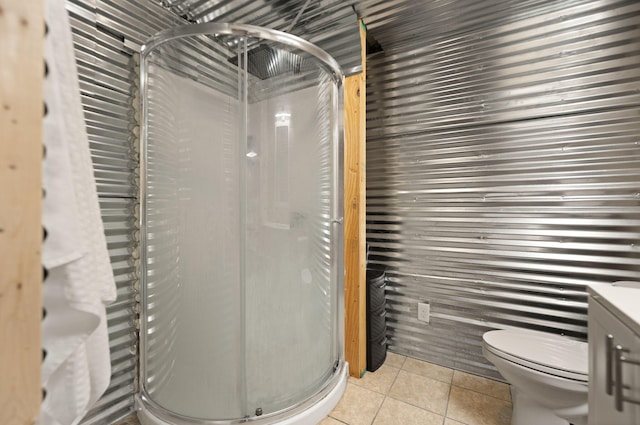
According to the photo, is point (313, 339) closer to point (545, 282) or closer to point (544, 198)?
point (545, 282)

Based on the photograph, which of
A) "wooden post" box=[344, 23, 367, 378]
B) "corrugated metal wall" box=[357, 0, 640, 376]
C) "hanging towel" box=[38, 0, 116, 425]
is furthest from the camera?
"wooden post" box=[344, 23, 367, 378]

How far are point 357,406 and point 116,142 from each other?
187 cm

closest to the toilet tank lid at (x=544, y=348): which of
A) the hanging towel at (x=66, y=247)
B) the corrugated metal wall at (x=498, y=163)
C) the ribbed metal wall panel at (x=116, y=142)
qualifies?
the corrugated metal wall at (x=498, y=163)

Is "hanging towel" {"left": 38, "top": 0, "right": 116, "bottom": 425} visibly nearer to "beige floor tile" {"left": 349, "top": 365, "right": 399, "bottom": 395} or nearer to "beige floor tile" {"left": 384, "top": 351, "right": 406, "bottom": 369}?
"beige floor tile" {"left": 349, "top": 365, "right": 399, "bottom": 395}

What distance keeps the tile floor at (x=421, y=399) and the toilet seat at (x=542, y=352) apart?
41 cm

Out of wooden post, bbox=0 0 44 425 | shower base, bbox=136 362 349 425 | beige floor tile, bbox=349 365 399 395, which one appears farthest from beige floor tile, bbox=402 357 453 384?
wooden post, bbox=0 0 44 425

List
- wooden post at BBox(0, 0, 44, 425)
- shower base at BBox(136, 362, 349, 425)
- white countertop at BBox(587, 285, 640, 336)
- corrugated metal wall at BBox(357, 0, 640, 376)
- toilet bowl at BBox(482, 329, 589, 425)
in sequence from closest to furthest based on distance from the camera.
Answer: wooden post at BBox(0, 0, 44, 425), white countertop at BBox(587, 285, 640, 336), toilet bowl at BBox(482, 329, 589, 425), shower base at BBox(136, 362, 349, 425), corrugated metal wall at BBox(357, 0, 640, 376)

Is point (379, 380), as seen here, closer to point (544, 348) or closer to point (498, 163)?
point (544, 348)

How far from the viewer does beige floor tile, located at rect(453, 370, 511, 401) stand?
158cm

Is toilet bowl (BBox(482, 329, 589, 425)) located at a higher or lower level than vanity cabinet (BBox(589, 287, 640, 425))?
lower

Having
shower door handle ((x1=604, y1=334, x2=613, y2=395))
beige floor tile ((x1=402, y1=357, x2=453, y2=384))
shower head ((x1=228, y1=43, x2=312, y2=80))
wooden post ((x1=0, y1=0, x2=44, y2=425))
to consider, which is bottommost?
beige floor tile ((x1=402, y1=357, x2=453, y2=384))

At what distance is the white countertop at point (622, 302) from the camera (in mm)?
630

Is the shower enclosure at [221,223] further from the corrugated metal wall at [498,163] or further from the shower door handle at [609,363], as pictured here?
the shower door handle at [609,363]

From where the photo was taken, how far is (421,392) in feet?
5.19
